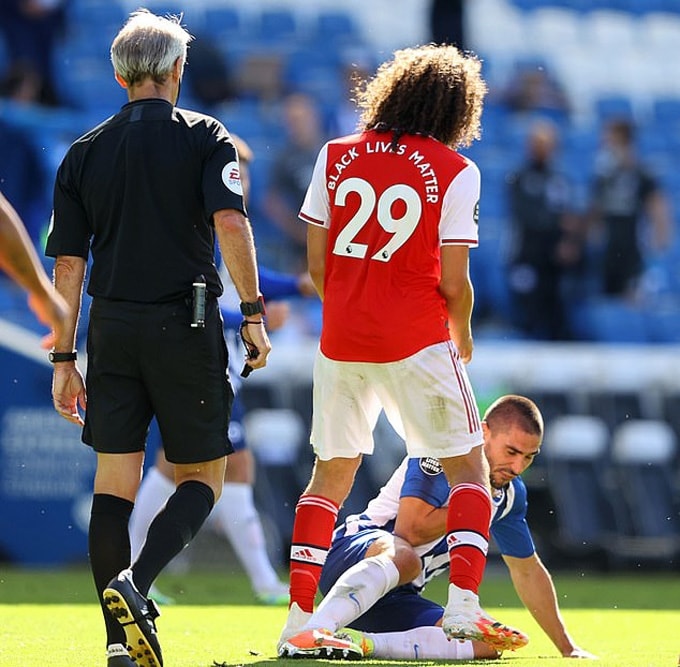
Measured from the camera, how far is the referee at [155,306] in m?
4.33

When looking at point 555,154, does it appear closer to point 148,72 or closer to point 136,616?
point 148,72

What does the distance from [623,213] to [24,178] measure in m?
4.91

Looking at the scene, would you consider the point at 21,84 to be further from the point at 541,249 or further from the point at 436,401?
the point at 436,401

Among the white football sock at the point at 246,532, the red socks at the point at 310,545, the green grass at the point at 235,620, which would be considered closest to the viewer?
the red socks at the point at 310,545

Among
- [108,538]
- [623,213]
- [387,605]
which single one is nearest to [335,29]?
[623,213]

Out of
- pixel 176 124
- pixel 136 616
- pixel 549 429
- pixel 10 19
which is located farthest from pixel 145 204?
pixel 10 19

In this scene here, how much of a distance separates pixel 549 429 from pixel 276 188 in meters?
2.92

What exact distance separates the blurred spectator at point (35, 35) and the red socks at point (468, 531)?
7987 millimetres

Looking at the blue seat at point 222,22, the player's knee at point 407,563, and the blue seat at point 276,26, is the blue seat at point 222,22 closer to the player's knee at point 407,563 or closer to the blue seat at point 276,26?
the blue seat at point 276,26

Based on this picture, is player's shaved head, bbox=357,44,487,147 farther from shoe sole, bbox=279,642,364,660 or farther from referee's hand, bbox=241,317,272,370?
shoe sole, bbox=279,642,364,660

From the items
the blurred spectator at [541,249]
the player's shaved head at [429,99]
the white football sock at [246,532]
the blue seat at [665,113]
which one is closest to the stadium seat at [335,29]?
the blurred spectator at [541,249]

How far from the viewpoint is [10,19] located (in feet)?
Result: 38.7

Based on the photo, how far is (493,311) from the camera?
1177 centimetres

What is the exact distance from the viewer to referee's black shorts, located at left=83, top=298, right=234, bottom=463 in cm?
433
